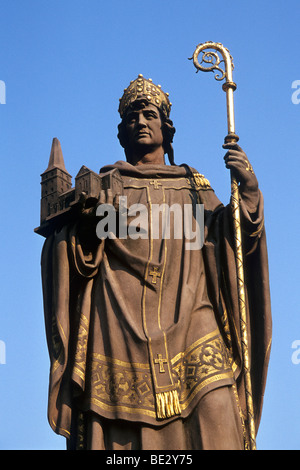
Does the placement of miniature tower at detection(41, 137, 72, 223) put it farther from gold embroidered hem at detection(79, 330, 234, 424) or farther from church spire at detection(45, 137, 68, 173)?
gold embroidered hem at detection(79, 330, 234, 424)

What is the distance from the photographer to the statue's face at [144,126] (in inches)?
524

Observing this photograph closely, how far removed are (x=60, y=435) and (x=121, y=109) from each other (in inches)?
175

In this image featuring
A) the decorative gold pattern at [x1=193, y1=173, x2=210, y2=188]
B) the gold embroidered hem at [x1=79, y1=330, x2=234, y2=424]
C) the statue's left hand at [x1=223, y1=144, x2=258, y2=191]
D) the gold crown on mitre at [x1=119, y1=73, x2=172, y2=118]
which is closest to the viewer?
the gold embroidered hem at [x1=79, y1=330, x2=234, y2=424]

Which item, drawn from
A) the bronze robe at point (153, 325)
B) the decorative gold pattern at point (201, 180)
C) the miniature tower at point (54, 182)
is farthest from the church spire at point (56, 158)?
the decorative gold pattern at point (201, 180)

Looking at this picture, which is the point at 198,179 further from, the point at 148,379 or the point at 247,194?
the point at 148,379

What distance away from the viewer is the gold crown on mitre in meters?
13.4

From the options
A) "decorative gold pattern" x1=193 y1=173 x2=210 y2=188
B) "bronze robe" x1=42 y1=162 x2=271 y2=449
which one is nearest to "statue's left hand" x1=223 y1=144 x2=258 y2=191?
"bronze robe" x1=42 y1=162 x2=271 y2=449

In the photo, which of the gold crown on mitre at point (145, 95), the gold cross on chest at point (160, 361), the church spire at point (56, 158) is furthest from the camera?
the gold crown on mitre at point (145, 95)

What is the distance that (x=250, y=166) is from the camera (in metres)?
12.3

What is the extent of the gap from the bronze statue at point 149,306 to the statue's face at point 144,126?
336mm

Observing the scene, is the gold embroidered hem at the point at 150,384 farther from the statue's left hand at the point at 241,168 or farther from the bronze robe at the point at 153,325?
the statue's left hand at the point at 241,168

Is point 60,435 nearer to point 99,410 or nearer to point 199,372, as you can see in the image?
point 99,410

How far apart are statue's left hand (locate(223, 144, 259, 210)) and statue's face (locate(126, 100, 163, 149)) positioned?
1.36m

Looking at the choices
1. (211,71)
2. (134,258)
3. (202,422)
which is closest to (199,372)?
(202,422)
